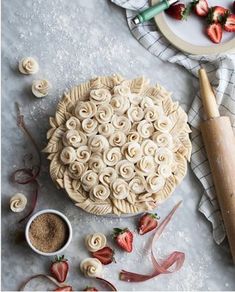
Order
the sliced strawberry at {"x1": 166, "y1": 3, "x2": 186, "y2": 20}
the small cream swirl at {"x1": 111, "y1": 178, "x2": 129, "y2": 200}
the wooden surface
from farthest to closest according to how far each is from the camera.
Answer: the sliced strawberry at {"x1": 166, "y1": 3, "x2": 186, "y2": 20} < the wooden surface < the small cream swirl at {"x1": 111, "y1": 178, "x2": 129, "y2": 200}

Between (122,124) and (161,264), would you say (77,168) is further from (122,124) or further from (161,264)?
(161,264)

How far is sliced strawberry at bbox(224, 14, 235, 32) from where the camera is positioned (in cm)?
210

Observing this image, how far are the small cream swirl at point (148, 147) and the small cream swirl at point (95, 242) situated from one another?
0.29 metres

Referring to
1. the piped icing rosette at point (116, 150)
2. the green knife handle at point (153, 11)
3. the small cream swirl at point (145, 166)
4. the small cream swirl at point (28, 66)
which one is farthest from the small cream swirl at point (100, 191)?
the green knife handle at point (153, 11)

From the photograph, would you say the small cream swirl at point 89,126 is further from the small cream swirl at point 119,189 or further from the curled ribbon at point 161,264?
the curled ribbon at point 161,264

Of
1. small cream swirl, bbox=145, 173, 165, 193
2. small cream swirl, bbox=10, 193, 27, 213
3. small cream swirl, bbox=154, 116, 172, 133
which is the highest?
small cream swirl, bbox=154, 116, 172, 133

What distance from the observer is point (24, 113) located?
2.10 metres

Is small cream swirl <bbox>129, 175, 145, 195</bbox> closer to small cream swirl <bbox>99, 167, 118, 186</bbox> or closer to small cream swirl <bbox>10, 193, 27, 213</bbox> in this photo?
small cream swirl <bbox>99, 167, 118, 186</bbox>

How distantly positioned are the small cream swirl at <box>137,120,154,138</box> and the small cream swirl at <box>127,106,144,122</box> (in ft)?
0.05

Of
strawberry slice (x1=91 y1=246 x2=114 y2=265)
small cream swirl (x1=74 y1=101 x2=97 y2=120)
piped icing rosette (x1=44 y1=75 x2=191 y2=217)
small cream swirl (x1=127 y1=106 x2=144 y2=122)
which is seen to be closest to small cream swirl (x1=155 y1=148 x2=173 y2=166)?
piped icing rosette (x1=44 y1=75 x2=191 y2=217)

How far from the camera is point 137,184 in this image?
1908 millimetres

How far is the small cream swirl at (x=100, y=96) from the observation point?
1.94 metres

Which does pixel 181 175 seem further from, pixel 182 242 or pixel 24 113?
pixel 24 113

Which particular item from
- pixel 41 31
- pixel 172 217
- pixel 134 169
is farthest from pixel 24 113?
pixel 172 217
